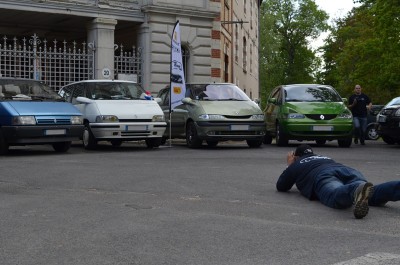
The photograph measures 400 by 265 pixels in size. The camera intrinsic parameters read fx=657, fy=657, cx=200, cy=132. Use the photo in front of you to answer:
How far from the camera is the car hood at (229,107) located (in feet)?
53.1

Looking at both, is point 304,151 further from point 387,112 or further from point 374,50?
point 374,50

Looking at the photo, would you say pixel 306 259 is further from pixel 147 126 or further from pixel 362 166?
pixel 147 126

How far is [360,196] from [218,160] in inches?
262

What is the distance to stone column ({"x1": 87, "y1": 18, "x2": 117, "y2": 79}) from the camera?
78.8 ft

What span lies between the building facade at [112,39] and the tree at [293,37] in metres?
45.5

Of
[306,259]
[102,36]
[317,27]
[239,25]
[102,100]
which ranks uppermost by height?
[317,27]

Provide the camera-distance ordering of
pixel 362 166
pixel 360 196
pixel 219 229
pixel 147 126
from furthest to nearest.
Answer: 1. pixel 147 126
2. pixel 362 166
3. pixel 360 196
4. pixel 219 229

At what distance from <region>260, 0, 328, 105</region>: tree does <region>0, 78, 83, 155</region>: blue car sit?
194 ft

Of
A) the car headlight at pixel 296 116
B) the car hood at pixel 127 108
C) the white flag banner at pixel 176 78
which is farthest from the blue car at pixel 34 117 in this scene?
the car headlight at pixel 296 116

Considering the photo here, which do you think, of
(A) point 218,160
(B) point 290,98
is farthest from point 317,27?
(A) point 218,160

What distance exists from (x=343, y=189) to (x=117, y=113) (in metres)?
9.17

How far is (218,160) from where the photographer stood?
42.3 feet

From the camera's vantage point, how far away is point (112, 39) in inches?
979

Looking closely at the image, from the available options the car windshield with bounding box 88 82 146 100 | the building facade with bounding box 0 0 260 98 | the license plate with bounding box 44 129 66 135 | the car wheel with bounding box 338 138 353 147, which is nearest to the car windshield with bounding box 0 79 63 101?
the license plate with bounding box 44 129 66 135
